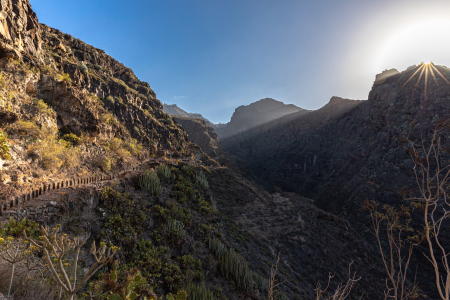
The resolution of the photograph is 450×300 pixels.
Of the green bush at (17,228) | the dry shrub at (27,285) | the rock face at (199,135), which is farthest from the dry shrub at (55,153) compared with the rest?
the rock face at (199,135)

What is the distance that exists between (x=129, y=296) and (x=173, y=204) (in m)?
7.38

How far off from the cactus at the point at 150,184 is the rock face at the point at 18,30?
33.3 ft

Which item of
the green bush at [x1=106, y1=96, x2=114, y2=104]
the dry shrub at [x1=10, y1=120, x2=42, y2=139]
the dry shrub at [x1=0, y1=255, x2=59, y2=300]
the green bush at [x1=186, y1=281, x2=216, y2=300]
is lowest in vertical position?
the green bush at [x1=186, y1=281, x2=216, y2=300]

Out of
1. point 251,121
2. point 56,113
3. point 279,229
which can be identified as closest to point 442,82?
point 279,229

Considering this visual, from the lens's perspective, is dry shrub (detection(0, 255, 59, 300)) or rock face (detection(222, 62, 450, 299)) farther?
rock face (detection(222, 62, 450, 299))

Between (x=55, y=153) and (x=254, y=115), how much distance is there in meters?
124

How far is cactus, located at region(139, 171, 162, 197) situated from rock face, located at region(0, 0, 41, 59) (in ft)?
33.3

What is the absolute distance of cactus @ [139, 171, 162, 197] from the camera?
31.8ft

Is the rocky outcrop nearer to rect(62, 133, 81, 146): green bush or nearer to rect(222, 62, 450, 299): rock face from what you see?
rect(222, 62, 450, 299): rock face

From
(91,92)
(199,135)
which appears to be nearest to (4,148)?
(91,92)

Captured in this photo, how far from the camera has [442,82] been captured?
32.1 m

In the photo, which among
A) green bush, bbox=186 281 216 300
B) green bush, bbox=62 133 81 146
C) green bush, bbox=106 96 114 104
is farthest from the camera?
green bush, bbox=106 96 114 104

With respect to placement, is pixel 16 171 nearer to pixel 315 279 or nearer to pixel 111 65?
pixel 315 279

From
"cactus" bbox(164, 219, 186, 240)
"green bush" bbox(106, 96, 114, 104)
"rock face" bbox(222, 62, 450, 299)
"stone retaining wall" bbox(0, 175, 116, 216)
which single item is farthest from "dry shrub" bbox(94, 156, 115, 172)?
"rock face" bbox(222, 62, 450, 299)
